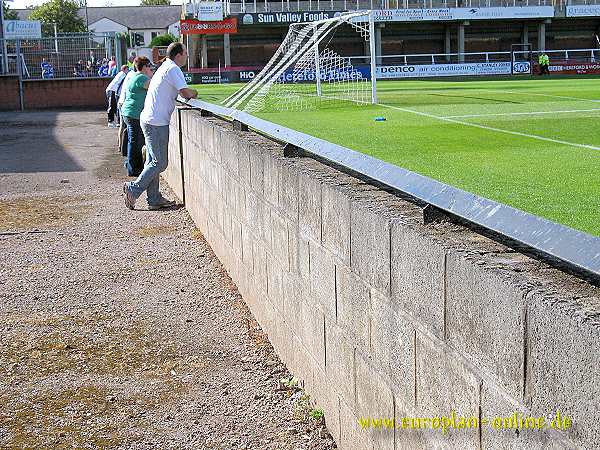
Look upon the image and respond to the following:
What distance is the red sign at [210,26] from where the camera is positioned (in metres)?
62.4

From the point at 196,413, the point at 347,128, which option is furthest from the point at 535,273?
the point at 347,128

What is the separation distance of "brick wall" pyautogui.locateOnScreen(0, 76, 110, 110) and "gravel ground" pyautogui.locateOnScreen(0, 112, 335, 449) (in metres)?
27.7

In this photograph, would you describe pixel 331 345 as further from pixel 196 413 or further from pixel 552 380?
pixel 552 380

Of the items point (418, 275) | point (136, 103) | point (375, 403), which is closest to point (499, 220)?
point (418, 275)

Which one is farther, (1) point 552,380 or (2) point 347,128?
(2) point 347,128

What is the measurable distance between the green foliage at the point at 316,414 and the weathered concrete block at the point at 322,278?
1.81ft

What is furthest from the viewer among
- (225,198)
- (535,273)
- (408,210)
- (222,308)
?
(225,198)

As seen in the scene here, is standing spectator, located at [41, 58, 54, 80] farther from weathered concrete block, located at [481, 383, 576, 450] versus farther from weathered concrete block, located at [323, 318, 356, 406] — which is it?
weathered concrete block, located at [481, 383, 576, 450]

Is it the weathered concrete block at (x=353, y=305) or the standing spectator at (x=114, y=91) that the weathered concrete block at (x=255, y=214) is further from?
the standing spectator at (x=114, y=91)

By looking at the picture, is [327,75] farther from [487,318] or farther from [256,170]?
[487,318]

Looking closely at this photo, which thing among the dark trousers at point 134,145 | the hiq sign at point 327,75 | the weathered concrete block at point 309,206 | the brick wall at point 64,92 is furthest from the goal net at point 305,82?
the weathered concrete block at point 309,206

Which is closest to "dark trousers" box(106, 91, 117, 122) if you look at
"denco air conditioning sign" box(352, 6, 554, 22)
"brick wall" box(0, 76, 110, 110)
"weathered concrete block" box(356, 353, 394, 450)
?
"brick wall" box(0, 76, 110, 110)

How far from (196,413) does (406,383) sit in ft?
6.68

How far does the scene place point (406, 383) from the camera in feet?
10.9
